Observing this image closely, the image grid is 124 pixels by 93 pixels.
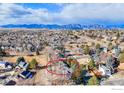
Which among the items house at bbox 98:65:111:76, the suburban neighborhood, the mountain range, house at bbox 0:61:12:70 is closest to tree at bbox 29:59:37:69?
the suburban neighborhood

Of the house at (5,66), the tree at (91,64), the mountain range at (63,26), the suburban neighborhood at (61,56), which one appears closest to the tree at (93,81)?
the suburban neighborhood at (61,56)

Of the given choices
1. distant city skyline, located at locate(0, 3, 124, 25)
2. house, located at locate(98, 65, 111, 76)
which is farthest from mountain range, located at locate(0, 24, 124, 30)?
house, located at locate(98, 65, 111, 76)

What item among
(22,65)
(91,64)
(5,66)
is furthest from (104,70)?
(5,66)

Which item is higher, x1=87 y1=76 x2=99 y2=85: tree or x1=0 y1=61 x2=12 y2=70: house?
x1=0 y1=61 x2=12 y2=70: house

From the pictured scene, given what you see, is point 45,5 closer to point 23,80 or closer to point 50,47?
point 50,47

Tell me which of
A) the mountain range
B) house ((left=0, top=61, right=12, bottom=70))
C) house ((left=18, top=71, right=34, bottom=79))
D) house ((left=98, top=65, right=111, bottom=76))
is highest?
Answer: the mountain range

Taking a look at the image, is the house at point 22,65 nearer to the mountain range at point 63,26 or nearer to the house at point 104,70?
the mountain range at point 63,26

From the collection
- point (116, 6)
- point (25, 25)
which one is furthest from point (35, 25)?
point (116, 6)

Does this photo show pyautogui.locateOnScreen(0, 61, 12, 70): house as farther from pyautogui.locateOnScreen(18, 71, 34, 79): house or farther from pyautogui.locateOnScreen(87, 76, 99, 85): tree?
pyautogui.locateOnScreen(87, 76, 99, 85): tree

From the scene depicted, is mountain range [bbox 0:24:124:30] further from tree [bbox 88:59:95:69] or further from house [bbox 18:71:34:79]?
house [bbox 18:71:34:79]
